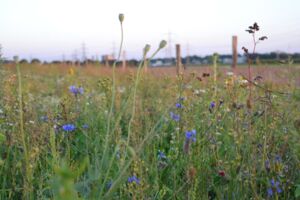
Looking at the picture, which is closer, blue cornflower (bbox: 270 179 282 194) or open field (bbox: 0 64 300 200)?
open field (bbox: 0 64 300 200)

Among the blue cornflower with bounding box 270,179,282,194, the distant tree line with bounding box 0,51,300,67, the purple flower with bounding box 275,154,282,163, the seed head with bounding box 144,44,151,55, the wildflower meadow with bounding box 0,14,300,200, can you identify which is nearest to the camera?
the seed head with bounding box 144,44,151,55

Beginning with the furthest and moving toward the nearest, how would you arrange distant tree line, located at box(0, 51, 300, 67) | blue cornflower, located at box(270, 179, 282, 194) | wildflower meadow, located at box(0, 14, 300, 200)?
distant tree line, located at box(0, 51, 300, 67) < blue cornflower, located at box(270, 179, 282, 194) < wildflower meadow, located at box(0, 14, 300, 200)

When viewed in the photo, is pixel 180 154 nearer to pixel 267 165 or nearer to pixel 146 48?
pixel 267 165

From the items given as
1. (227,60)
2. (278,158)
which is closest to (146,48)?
(278,158)

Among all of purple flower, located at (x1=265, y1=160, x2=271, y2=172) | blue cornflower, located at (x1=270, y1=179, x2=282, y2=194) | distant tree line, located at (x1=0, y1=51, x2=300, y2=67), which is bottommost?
blue cornflower, located at (x1=270, y1=179, x2=282, y2=194)

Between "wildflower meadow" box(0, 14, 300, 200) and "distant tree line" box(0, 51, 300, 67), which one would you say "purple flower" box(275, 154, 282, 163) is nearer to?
"wildflower meadow" box(0, 14, 300, 200)

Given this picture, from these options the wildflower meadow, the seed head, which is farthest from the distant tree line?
the seed head

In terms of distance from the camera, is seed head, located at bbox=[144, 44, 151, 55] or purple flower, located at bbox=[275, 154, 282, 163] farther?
purple flower, located at bbox=[275, 154, 282, 163]

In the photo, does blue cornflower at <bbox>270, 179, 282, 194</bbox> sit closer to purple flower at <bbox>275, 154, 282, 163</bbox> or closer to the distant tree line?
purple flower at <bbox>275, 154, 282, 163</bbox>

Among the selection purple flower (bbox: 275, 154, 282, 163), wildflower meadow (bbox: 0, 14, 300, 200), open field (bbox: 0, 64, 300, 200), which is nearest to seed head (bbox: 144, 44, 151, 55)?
wildflower meadow (bbox: 0, 14, 300, 200)

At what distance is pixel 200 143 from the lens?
6.56 ft

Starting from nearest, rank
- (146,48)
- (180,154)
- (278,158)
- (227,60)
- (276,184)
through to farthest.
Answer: (146,48) → (276,184) → (278,158) → (180,154) → (227,60)

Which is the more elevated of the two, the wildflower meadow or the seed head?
the seed head

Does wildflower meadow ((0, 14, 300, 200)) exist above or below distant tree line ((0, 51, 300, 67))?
below
